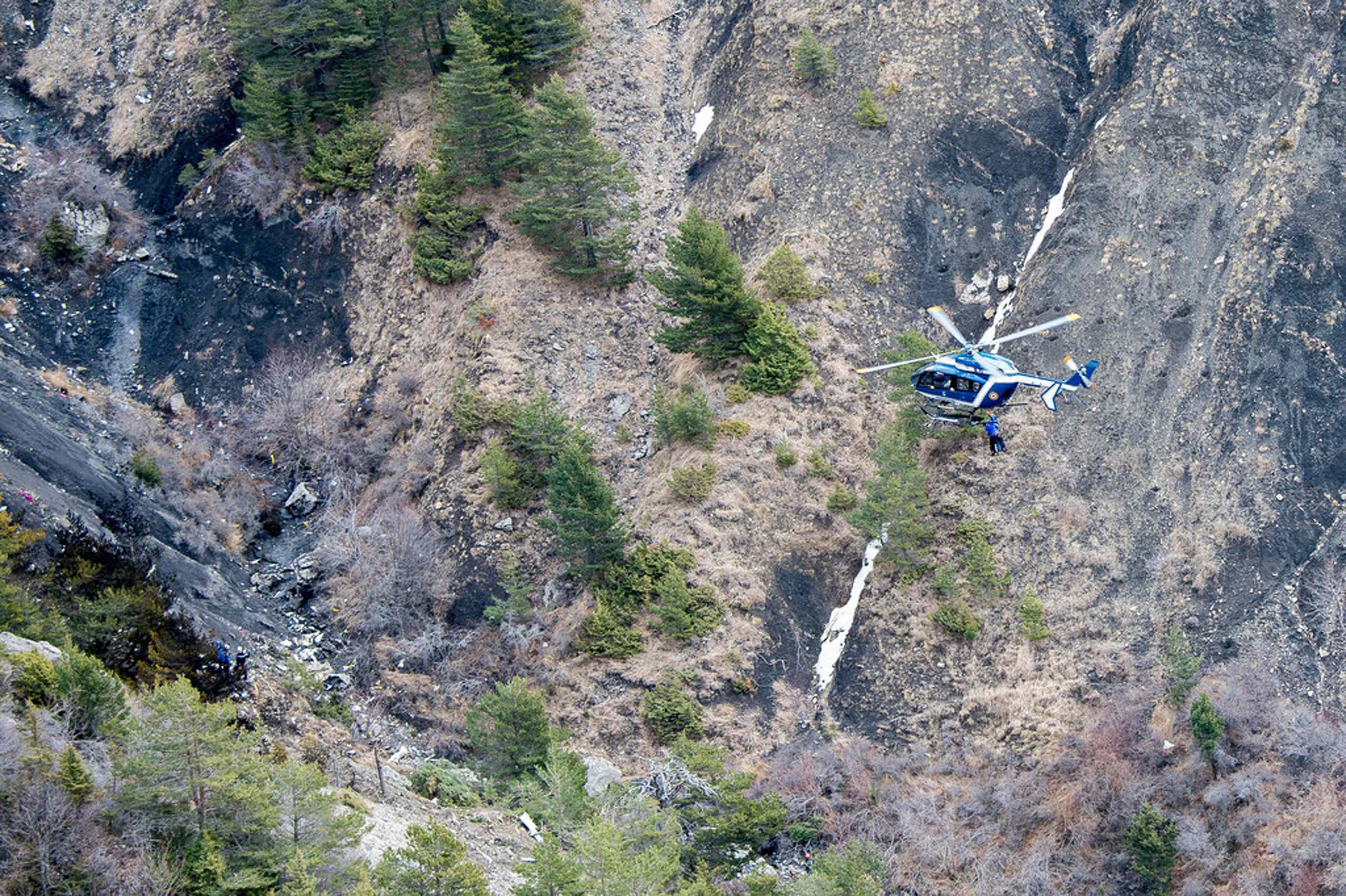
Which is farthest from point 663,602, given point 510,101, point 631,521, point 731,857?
point 510,101

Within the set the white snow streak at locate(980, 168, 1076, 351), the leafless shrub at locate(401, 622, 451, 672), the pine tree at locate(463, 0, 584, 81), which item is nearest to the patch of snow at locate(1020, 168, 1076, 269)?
the white snow streak at locate(980, 168, 1076, 351)

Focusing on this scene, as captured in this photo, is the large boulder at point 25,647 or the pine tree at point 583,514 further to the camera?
the pine tree at point 583,514

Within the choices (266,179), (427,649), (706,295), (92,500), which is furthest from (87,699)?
(266,179)

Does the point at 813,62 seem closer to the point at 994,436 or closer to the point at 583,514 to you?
the point at 994,436

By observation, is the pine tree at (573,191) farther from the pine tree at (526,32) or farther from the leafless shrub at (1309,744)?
the leafless shrub at (1309,744)

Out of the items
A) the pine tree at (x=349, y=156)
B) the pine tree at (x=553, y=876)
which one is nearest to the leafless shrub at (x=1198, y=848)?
the pine tree at (x=553, y=876)

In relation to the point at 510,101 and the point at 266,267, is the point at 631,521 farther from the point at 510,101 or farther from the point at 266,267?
the point at 266,267
